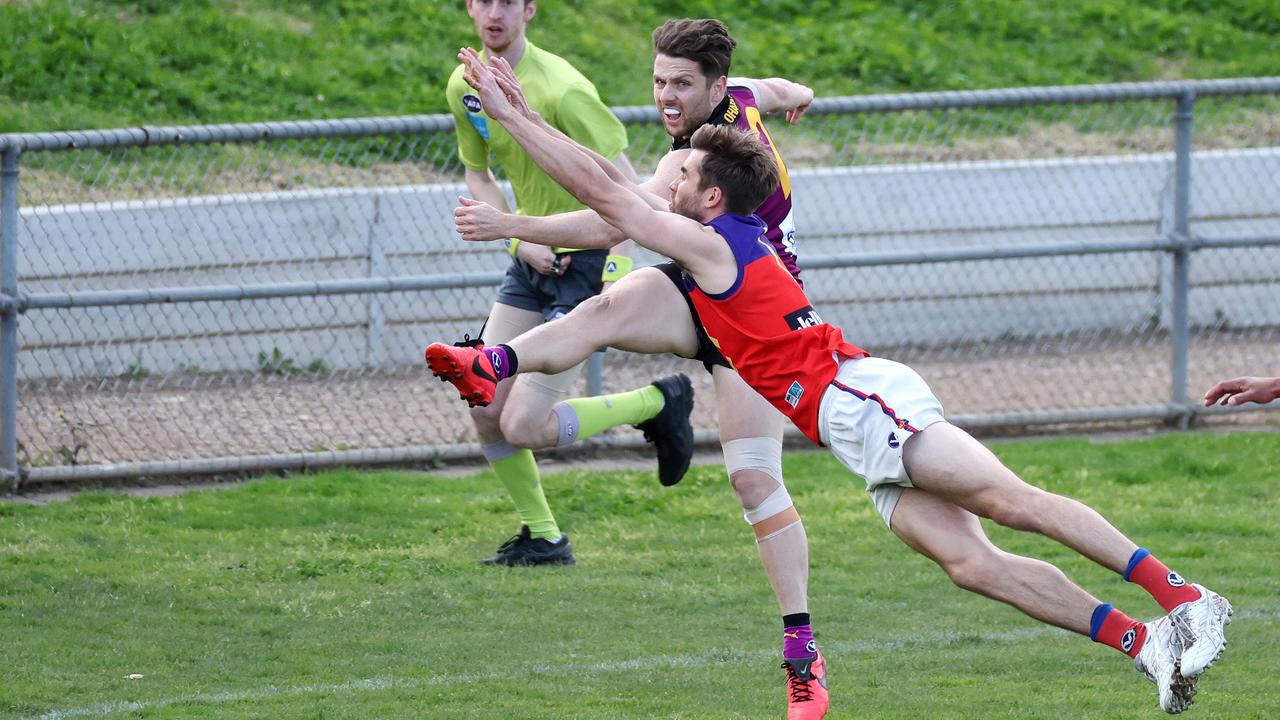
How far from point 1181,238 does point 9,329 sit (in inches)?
254

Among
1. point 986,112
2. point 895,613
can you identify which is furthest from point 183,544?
point 986,112

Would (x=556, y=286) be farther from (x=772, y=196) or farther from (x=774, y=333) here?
(x=774, y=333)

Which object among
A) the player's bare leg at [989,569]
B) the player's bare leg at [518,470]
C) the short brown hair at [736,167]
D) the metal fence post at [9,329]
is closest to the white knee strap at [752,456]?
the player's bare leg at [989,569]

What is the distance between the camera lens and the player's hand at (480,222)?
5.19 meters

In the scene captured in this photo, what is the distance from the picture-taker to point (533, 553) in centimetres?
736

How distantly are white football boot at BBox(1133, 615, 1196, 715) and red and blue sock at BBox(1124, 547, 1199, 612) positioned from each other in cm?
7

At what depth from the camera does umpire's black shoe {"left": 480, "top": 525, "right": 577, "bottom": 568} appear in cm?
734

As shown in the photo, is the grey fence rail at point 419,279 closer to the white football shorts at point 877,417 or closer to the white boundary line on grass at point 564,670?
the white boundary line on grass at point 564,670

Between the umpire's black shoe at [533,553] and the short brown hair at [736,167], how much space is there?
261 centimetres

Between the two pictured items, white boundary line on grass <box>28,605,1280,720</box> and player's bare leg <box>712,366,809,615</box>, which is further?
Result: player's bare leg <box>712,366,809,615</box>

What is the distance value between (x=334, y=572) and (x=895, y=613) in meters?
2.36

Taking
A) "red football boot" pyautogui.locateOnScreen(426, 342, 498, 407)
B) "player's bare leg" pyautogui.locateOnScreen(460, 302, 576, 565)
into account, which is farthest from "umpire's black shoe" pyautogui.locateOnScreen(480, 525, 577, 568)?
"red football boot" pyautogui.locateOnScreen(426, 342, 498, 407)

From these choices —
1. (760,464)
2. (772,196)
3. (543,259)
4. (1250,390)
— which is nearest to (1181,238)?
(543,259)

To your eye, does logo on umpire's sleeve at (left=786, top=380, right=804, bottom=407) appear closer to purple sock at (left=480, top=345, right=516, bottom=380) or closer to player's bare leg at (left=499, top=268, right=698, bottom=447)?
player's bare leg at (left=499, top=268, right=698, bottom=447)
